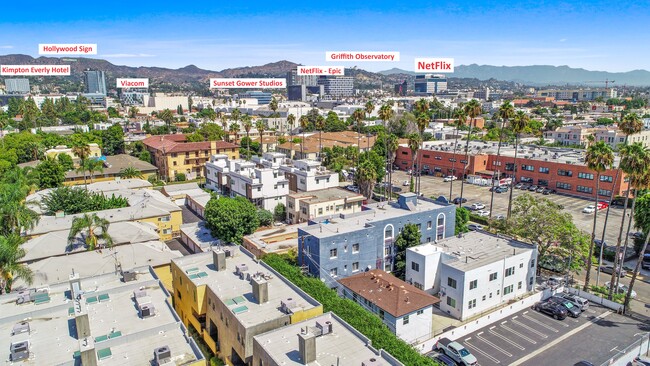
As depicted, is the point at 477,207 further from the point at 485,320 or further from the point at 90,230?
the point at 90,230

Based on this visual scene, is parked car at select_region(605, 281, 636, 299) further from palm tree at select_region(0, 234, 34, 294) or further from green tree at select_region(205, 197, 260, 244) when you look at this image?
palm tree at select_region(0, 234, 34, 294)

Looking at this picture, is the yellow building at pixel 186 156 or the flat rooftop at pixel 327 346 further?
the yellow building at pixel 186 156

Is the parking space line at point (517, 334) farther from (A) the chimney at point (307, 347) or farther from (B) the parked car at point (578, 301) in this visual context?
(A) the chimney at point (307, 347)

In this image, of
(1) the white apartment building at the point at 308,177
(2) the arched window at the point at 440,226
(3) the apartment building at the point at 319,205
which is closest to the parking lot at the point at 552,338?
(2) the arched window at the point at 440,226

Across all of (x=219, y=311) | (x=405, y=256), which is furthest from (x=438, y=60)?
(x=219, y=311)

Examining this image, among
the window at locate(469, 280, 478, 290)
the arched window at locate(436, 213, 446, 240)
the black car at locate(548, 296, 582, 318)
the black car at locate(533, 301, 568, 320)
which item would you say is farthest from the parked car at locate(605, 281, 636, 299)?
the arched window at locate(436, 213, 446, 240)

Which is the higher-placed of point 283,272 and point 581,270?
point 283,272

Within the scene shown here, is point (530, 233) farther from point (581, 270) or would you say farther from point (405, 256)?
point (405, 256)
